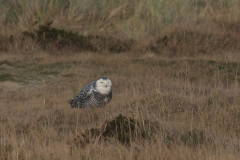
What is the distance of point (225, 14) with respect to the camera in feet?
46.9

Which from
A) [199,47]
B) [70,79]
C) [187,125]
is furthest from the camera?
[199,47]

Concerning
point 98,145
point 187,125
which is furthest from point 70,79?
point 98,145

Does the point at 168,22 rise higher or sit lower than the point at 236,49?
higher

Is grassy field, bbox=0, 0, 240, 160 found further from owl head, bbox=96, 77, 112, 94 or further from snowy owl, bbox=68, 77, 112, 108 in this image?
owl head, bbox=96, 77, 112, 94

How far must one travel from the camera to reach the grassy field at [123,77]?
468cm

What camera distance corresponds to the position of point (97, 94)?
666 centimetres

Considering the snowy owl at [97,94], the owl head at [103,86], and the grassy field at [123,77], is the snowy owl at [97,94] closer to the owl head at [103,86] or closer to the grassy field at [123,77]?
the owl head at [103,86]

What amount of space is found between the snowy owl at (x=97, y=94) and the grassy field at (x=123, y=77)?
14cm

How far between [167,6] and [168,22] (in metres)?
0.62

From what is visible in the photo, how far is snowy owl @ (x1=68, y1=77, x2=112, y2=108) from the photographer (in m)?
6.61

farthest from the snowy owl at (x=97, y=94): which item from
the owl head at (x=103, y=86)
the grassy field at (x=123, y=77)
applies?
the grassy field at (x=123, y=77)

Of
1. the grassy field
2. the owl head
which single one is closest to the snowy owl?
the owl head

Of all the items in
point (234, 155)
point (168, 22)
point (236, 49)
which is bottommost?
point (234, 155)

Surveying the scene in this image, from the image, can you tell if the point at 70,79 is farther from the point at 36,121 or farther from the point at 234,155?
the point at 234,155
